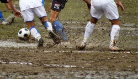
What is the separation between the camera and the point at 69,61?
6.69 metres

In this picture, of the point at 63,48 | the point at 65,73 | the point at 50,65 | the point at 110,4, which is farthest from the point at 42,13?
the point at 65,73

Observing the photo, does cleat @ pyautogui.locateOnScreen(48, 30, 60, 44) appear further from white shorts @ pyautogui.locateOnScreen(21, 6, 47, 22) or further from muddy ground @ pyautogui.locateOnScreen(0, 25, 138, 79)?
white shorts @ pyautogui.locateOnScreen(21, 6, 47, 22)

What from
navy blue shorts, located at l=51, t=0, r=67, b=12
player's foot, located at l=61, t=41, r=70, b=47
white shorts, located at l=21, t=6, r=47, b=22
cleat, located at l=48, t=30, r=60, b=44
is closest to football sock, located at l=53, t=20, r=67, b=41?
player's foot, located at l=61, t=41, r=70, b=47

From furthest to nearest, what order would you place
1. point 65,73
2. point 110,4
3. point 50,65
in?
1. point 110,4
2. point 50,65
3. point 65,73

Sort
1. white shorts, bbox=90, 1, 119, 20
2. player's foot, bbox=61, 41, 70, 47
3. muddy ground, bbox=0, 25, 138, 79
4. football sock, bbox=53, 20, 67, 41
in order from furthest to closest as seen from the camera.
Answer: football sock, bbox=53, 20, 67, 41 → player's foot, bbox=61, 41, 70, 47 → white shorts, bbox=90, 1, 119, 20 → muddy ground, bbox=0, 25, 138, 79

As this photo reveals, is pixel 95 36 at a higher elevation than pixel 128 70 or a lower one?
lower

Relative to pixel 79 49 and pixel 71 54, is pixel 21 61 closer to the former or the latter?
pixel 71 54

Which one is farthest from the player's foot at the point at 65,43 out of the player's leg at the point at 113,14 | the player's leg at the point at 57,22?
the player's leg at the point at 113,14

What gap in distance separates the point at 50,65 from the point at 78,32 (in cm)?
535

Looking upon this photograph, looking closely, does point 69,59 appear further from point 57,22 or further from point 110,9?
point 57,22

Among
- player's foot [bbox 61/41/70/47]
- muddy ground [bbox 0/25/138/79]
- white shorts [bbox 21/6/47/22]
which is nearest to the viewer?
muddy ground [bbox 0/25/138/79]

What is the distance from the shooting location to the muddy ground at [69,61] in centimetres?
559

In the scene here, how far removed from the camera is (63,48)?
8.44 metres

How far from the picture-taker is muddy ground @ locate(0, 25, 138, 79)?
18.3 feet
